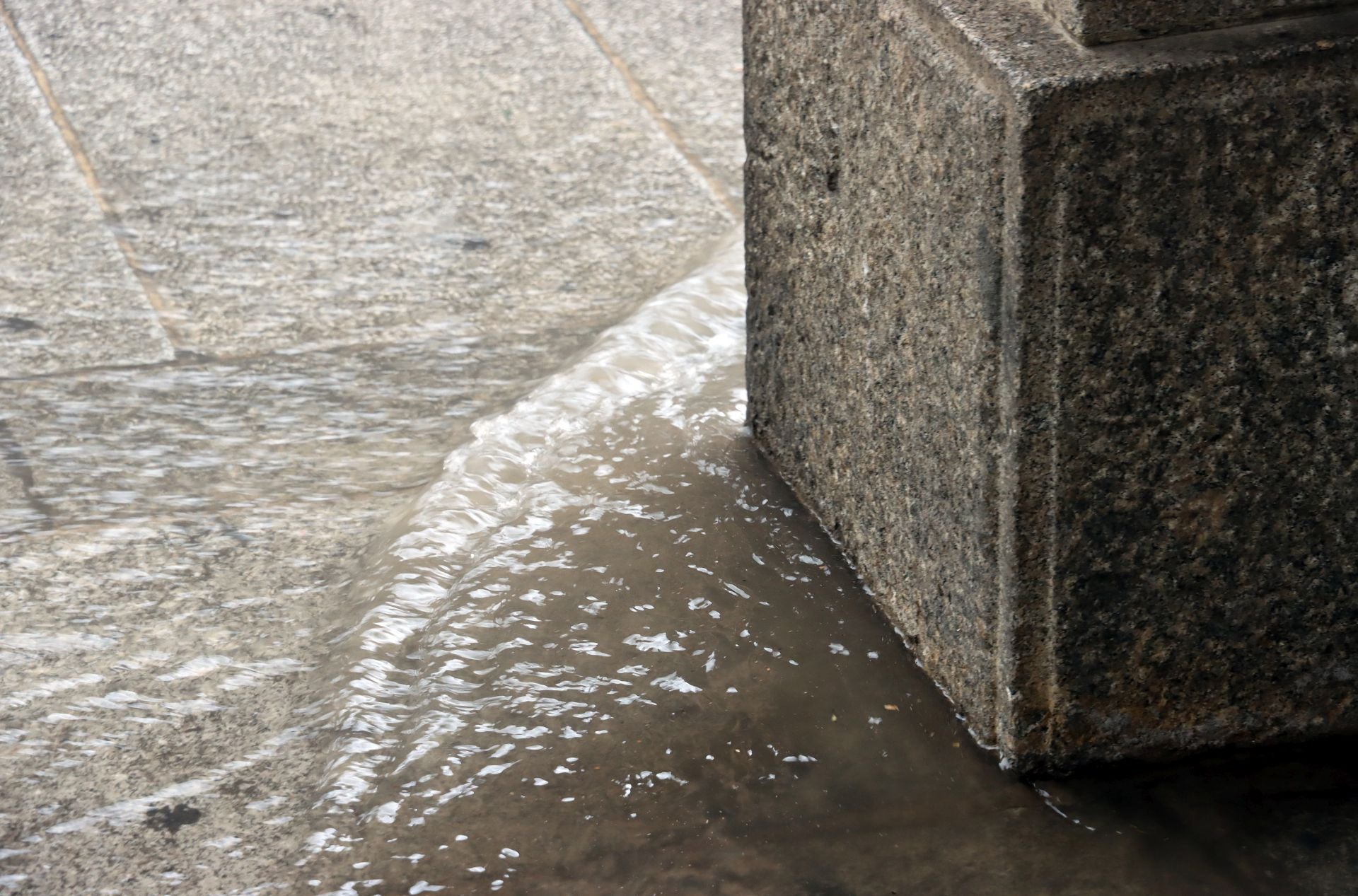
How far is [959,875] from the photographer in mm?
1607

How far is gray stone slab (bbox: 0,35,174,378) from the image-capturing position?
2.78m

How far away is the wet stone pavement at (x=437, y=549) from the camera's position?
167cm

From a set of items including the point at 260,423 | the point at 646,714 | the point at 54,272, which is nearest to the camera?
the point at 646,714

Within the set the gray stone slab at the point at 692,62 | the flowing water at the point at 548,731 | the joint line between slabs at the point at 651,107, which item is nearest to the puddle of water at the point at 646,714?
the flowing water at the point at 548,731

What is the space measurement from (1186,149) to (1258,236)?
0.40ft

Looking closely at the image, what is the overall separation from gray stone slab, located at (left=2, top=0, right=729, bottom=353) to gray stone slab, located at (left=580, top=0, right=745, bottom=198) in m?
0.09

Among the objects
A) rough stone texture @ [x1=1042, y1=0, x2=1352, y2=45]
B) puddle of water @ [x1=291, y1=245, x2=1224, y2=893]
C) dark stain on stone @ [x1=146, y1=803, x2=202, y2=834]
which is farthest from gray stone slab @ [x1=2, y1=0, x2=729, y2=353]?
rough stone texture @ [x1=1042, y1=0, x2=1352, y2=45]

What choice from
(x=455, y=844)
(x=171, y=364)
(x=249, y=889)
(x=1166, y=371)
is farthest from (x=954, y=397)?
(x=171, y=364)

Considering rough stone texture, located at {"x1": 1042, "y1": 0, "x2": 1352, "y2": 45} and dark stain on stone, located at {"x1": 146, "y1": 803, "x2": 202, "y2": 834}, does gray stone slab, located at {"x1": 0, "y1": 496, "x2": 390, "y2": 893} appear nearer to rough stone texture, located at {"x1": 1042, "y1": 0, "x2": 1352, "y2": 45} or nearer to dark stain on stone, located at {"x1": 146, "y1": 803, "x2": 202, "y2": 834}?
dark stain on stone, located at {"x1": 146, "y1": 803, "x2": 202, "y2": 834}

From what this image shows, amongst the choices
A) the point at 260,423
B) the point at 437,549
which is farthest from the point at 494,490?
the point at 260,423

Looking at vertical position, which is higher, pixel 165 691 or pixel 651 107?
pixel 651 107

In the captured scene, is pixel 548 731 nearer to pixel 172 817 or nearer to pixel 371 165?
pixel 172 817

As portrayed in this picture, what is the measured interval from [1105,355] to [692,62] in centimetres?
267

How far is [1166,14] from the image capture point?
1.39m
